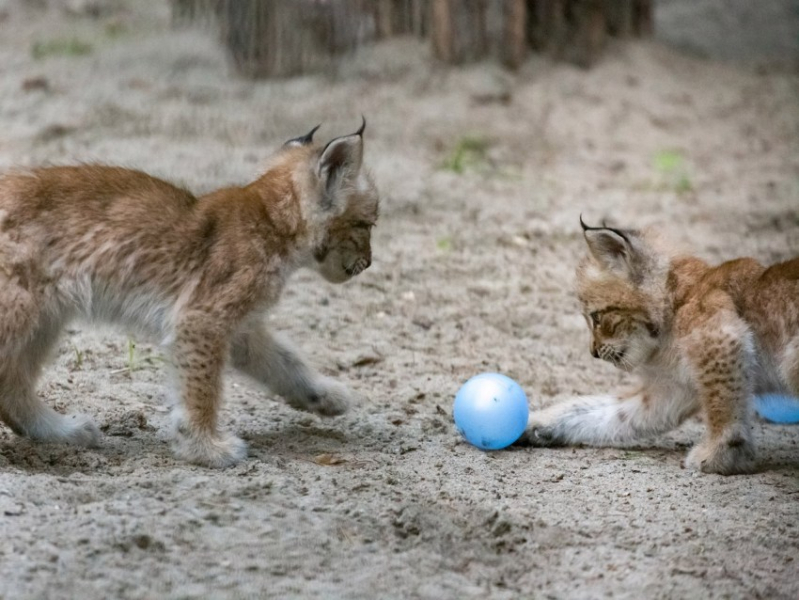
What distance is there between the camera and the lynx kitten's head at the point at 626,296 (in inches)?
235

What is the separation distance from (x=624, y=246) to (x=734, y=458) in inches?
46.1

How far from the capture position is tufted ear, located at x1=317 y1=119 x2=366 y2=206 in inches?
221

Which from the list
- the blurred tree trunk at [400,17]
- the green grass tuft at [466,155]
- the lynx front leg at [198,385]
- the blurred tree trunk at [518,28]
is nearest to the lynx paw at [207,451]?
the lynx front leg at [198,385]

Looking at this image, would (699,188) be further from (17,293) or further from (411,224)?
(17,293)

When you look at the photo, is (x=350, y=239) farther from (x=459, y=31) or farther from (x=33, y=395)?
(x=459, y=31)

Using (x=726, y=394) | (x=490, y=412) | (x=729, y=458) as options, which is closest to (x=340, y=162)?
(x=490, y=412)

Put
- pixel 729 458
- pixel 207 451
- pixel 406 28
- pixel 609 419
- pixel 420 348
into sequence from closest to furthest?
1. pixel 207 451
2. pixel 729 458
3. pixel 609 419
4. pixel 420 348
5. pixel 406 28

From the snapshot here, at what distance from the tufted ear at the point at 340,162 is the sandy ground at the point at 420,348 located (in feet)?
2.46

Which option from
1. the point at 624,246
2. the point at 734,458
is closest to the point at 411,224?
the point at 624,246

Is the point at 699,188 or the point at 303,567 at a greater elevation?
the point at 699,188

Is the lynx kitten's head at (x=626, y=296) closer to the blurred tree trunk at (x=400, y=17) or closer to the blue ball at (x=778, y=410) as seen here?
the blue ball at (x=778, y=410)

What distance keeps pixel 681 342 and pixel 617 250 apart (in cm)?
57

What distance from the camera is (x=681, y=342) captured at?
Result: 5.82m

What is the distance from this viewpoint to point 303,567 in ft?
14.0
